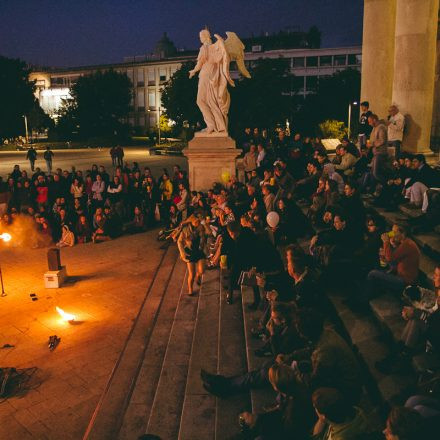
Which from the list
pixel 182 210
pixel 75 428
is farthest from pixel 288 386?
pixel 182 210

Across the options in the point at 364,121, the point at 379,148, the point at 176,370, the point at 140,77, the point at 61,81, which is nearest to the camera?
the point at 176,370

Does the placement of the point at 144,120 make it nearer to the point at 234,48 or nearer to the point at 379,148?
the point at 234,48

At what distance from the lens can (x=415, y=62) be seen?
11.1 m

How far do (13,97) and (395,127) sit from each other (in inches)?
2123

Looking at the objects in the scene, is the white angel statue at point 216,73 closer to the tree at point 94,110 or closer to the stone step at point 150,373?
the stone step at point 150,373

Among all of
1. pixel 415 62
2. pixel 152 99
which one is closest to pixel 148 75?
pixel 152 99

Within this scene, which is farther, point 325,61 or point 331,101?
point 325,61

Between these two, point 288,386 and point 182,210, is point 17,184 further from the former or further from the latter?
point 288,386

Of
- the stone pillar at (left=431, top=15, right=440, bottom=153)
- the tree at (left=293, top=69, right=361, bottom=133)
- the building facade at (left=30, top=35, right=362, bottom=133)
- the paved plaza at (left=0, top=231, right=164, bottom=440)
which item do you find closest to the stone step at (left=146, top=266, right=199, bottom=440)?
the paved plaza at (left=0, top=231, right=164, bottom=440)

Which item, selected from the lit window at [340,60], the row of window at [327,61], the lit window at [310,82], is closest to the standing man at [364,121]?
the row of window at [327,61]

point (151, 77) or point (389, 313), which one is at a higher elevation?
point (151, 77)

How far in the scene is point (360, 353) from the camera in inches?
215

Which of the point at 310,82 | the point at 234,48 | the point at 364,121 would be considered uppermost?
the point at 310,82

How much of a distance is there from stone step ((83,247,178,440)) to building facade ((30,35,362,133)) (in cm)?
6706
